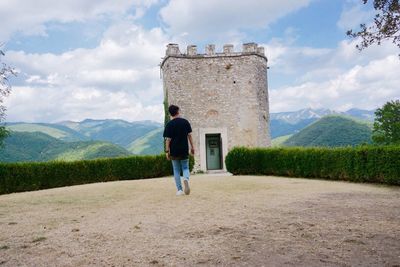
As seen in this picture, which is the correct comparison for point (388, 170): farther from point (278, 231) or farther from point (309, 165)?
point (278, 231)

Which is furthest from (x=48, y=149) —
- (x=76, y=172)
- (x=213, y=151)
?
(x=76, y=172)

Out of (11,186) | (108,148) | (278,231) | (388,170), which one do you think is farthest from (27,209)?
(108,148)

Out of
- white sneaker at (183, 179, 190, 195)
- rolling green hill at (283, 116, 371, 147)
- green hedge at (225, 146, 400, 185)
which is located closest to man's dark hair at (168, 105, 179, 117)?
white sneaker at (183, 179, 190, 195)

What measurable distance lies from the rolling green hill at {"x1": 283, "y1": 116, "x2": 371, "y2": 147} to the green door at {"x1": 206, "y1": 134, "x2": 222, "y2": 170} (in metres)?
40.9

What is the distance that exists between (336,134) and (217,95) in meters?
63.3

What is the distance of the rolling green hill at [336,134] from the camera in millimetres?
69500

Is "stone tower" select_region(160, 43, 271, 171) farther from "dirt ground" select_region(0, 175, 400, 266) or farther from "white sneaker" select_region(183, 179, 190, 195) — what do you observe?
"dirt ground" select_region(0, 175, 400, 266)

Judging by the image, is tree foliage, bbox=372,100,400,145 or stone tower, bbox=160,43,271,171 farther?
tree foliage, bbox=372,100,400,145

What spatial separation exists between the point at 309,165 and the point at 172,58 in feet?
39.0

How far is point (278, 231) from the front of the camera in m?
4.84

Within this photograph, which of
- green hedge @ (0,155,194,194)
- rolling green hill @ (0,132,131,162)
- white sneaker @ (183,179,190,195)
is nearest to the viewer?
white sneaker @ (183,179,190,195)

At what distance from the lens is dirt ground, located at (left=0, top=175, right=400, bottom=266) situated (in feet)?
12.8

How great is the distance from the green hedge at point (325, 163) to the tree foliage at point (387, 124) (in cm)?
1975

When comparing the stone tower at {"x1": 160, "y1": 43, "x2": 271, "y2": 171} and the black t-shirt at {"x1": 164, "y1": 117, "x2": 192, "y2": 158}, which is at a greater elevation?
the stone tower at {"x1": 160, "y1": 43, "x2": 271, "y2": 171}
